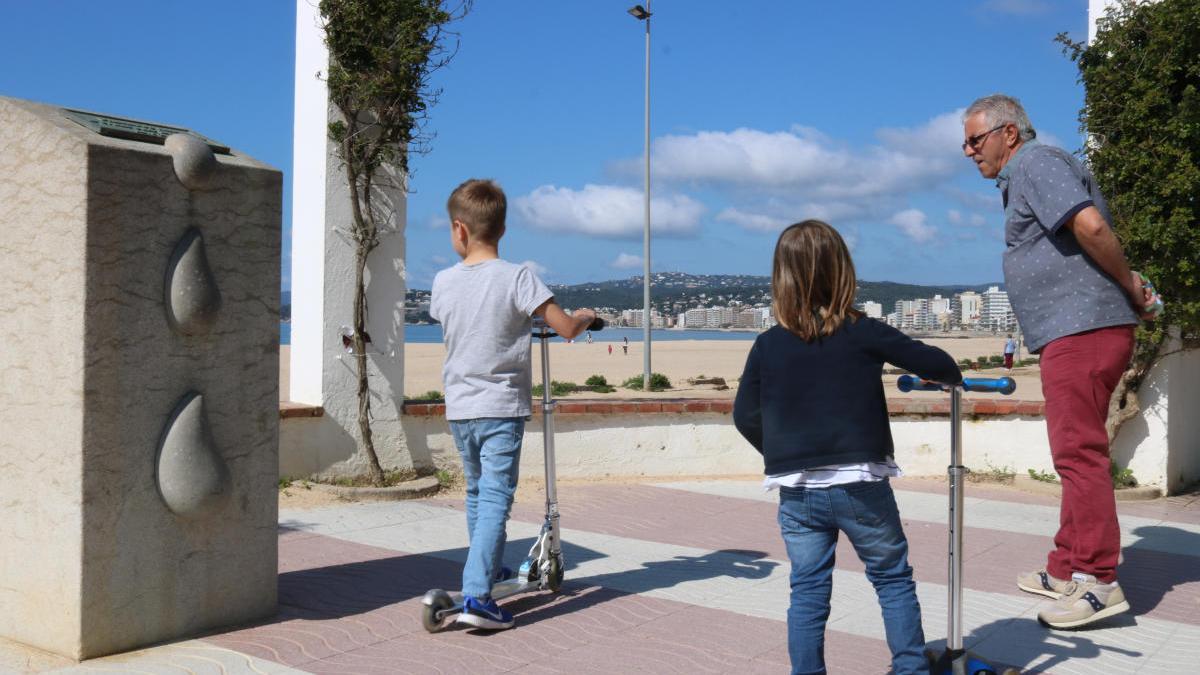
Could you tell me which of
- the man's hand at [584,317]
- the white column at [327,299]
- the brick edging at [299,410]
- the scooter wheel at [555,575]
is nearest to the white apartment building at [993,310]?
the white column at [327,299]

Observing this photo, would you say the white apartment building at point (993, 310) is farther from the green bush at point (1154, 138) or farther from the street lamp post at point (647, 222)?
the green bush at point (1154, 138)

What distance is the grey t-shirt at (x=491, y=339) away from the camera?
4.43 metres

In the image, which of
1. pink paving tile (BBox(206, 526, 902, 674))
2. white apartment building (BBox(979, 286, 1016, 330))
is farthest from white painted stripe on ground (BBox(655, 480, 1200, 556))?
white apartment building (BBox(979, 286, 1016, 330))

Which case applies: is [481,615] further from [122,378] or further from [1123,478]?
[1123,478]

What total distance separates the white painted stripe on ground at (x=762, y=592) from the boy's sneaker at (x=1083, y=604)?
7 centimetres

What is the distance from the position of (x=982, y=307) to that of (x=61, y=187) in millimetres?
109608

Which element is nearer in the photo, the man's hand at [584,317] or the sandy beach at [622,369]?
the man's hand at [584,317]

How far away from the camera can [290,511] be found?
7.04 meters

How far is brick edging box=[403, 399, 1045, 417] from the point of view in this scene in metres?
8.58

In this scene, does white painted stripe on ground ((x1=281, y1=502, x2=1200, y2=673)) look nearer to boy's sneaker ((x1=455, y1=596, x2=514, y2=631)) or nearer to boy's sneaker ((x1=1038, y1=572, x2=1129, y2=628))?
boy's sneaker ((x1=1038, y1=572, x2=1129, y2=628))

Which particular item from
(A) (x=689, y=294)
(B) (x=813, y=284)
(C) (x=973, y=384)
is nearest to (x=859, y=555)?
(C) (x=973, y=384)

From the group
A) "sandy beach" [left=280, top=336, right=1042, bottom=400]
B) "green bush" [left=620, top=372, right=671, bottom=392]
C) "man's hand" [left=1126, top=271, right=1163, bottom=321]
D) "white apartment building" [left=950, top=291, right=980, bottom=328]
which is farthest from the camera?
"white apartment building" [left=950, top=291, right=980, bottom=328]

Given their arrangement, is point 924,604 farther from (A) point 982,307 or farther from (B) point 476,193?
(A) point 982,307

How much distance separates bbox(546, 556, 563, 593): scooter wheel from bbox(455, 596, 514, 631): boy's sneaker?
566 mm
